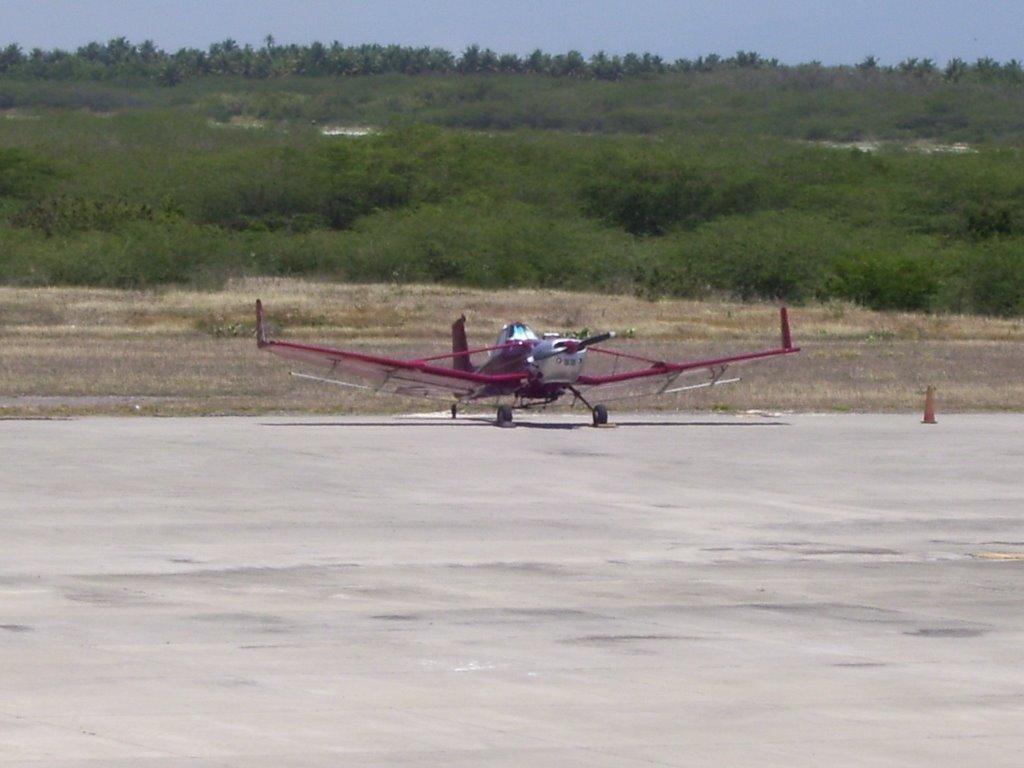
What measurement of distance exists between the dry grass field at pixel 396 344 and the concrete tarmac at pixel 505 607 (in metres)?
7.97

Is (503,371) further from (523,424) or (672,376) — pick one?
(672,376)

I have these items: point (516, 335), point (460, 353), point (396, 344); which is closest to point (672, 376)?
point (516, 335)

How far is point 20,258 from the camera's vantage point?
217ft

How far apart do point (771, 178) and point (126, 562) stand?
279 feet

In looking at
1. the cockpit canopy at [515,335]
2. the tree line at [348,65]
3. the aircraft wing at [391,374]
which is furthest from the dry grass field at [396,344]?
the tree line at [348,65]

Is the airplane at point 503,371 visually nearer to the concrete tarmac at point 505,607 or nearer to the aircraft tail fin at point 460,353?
the aircraft tail fin at point 460,353

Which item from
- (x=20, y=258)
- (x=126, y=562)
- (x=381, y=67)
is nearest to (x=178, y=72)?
(x=381, y=67)

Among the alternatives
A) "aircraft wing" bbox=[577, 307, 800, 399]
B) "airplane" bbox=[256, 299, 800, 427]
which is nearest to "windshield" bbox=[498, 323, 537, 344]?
"airplane" bbox=[256, 299, 800, 427]

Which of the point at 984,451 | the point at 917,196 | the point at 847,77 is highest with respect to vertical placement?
the point at 847,77

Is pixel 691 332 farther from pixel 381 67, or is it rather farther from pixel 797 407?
pixel 381 67

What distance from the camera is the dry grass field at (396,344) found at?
30.3m

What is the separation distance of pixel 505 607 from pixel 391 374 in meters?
14.9

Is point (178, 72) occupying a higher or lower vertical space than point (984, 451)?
higher

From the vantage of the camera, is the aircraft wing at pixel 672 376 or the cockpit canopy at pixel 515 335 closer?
the cockpit canopy at pixel 515 335
